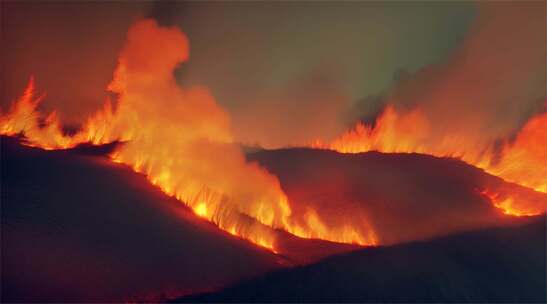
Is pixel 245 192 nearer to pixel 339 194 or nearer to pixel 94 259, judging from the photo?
pixel 339 194

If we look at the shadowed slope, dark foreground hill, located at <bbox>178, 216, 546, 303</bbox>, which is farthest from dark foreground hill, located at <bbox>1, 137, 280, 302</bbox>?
the shadowed slope

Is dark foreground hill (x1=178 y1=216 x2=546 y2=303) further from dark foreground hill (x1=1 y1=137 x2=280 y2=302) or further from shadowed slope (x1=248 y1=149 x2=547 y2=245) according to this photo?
shadowed slope (x1=248 y1=149 x2=547 y2=245)

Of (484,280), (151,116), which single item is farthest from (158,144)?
(484,280)

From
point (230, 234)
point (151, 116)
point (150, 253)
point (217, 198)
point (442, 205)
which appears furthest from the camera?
point (151, 116)

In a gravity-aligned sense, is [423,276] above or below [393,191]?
below

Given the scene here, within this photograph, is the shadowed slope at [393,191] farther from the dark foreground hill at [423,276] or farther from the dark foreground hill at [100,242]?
the dark foreground hill at [100,242]

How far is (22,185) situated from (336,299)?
1533 centimetres

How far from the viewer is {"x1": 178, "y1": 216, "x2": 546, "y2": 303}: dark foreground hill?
17.1 metres

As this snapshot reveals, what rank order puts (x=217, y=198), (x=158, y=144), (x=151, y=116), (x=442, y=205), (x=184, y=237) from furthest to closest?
(x=151, y=116) → (x=158, y=144) → (x=442, y=205) → (x=217, y=198) → (x=184, y=237)

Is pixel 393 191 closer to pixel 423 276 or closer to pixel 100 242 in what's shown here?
pixel 423 276

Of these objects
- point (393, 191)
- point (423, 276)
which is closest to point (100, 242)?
point (423, 276)

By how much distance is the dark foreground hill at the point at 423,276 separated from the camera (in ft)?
56.0

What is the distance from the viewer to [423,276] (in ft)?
62.0

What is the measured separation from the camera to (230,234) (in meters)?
22.0
